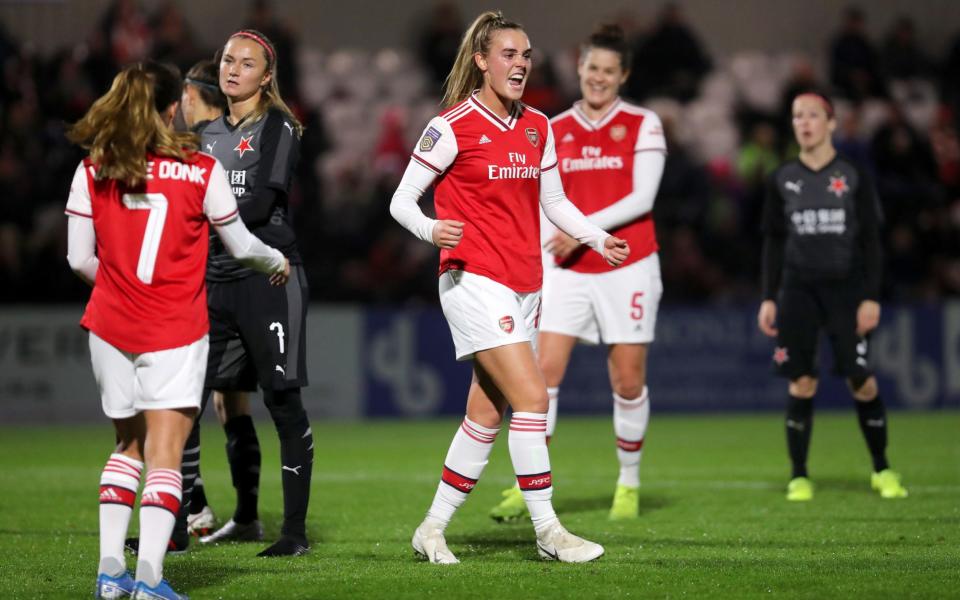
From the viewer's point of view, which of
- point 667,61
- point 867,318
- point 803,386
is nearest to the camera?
point 867,318

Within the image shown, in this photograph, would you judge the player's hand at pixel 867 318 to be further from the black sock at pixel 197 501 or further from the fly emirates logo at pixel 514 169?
the black sock at pixel 197 501

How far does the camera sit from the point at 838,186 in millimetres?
8492

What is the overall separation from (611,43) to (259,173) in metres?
2.63

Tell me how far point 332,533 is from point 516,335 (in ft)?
6.13

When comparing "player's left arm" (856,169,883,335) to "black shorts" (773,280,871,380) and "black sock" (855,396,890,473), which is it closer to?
"black shorts" (773,280,871,380)

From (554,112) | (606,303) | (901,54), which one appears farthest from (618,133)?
(901,54)

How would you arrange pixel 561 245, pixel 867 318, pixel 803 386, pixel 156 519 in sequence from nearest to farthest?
pixel 156 519
pixel 561 245
pixel 867 318
pixel 803 386

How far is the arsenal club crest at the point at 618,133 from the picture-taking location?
7.78m

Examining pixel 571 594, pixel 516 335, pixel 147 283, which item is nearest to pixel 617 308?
pixel 516 335

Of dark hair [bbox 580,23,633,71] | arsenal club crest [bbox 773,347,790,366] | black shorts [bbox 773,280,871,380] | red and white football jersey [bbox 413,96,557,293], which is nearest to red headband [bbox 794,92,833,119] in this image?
black shorts [bbox 773,280,871,380]

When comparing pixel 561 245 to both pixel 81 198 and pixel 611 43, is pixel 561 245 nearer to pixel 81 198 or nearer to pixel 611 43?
pixel 611 43

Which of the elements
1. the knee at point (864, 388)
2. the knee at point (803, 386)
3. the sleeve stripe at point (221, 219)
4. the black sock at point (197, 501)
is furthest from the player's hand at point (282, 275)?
the knee at point (864, 388)

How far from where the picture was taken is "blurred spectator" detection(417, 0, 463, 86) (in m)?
18.8

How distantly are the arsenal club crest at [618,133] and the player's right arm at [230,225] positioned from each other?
3.10 m
